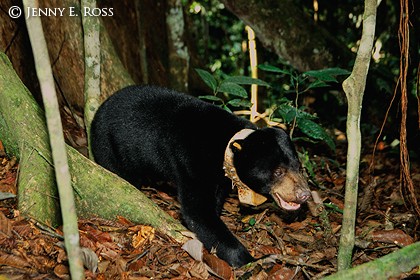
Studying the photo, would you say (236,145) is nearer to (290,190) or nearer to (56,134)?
(290,190)

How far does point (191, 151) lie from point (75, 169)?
92 centimetres

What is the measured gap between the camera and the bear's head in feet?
Answer: 13.4

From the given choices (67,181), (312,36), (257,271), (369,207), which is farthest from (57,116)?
(312,36)

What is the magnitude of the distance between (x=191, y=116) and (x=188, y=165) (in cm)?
43

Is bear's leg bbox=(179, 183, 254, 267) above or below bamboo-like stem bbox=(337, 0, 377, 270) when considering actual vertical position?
below

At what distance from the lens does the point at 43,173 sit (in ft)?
12.2

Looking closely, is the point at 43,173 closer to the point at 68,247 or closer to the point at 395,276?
the point at 68,247

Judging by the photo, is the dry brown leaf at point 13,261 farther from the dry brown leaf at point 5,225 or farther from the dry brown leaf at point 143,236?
the dry brown leaf at point 143,236

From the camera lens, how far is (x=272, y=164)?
414cm

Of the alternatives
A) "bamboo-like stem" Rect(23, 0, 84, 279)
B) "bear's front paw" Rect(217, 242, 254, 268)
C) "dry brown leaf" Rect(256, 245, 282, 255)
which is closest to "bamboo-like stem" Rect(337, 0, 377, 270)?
"bear's front paw" Rect(217, 242, 254, 268)

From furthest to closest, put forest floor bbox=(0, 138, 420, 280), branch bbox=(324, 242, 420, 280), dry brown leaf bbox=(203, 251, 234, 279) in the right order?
dry brown leaf bbox=(203, 251, 234, 279)
forest floor bbox=(0, 138, 420, 280)
branch bbox=(324, 242, 420, 280)

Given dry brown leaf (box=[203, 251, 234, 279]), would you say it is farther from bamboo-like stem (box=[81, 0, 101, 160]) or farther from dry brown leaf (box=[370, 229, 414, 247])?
bamboo-like stem (box=[81, 0, 101, 160])

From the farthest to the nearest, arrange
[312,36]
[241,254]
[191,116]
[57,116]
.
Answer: [312,36] < [191,116] < [241,254] < [57,116]

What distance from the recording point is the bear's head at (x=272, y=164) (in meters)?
4.09
